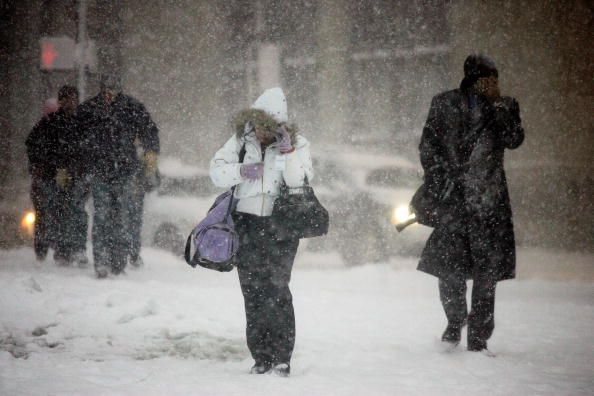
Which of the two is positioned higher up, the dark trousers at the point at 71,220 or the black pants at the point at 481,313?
the dark trousers at the point at 71,220

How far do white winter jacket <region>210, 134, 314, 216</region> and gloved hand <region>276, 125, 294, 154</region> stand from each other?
52mm

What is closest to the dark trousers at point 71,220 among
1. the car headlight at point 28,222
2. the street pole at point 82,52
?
the car headlight at point 28,222

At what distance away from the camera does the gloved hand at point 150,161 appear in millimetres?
9031

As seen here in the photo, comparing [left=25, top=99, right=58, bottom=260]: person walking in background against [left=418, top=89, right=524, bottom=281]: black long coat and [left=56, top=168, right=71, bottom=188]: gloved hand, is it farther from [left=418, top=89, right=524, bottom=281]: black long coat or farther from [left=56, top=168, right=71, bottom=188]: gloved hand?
[left=418, top=89, right=524, bottom=281]: black long coat

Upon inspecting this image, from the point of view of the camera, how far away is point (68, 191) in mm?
10000

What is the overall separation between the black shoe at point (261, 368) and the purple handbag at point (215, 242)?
0.63m

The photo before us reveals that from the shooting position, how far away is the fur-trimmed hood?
4.88 meters

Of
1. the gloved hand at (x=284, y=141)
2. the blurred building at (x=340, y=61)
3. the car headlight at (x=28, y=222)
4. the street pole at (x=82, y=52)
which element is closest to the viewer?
the gloved hand at (x=284, y=141)

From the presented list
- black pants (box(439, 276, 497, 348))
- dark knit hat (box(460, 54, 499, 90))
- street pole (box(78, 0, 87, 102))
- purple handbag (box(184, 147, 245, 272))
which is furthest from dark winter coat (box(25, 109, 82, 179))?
black pants (box(439, 276, 497, 348))

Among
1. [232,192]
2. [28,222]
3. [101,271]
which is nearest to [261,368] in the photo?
[232,192]

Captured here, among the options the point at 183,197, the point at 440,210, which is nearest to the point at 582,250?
the point at 183,197

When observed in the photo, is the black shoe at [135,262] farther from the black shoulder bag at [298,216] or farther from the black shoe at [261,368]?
the black shoulder bag at [298,216]

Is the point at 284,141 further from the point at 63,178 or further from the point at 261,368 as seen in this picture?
the point at 63,178

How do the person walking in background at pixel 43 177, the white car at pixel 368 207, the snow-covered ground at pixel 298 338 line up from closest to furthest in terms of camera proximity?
the snow-covered ground at pixel 298 338
the person walking in background at pixel 43 177
the white car at pixel 368 207
